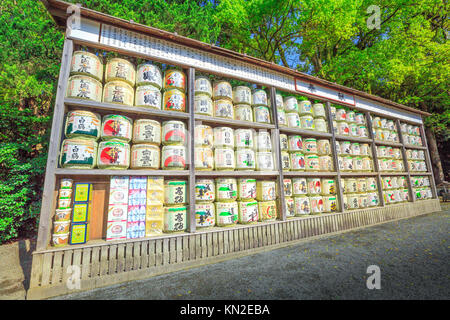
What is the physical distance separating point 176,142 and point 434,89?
15.7 m

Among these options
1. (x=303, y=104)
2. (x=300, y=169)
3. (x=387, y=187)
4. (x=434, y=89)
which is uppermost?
(x=434, y=89)

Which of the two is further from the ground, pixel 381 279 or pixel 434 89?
pixel 434 89

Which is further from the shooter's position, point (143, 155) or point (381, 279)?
point (143, 155)

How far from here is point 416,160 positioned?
9164 mm

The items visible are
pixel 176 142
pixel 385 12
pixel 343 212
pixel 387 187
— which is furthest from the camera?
pixel 385 12

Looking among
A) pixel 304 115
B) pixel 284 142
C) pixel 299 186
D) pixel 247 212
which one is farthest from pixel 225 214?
pixel 304 115

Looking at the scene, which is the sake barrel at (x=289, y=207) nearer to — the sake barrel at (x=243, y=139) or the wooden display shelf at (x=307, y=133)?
the sake barrel at (x=243, y=139)

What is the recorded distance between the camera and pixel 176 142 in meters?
4.05

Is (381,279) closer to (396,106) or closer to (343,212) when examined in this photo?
(343,212)

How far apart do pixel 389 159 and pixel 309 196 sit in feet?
17.0

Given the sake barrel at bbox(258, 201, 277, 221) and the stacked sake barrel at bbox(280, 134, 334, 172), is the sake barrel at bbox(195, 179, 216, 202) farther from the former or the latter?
the stacked sake barrel at bbox(280, 134, 334, 172)

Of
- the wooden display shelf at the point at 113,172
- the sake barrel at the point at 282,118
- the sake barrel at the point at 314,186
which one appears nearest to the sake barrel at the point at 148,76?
the wooden display shelf at the point at 113,172

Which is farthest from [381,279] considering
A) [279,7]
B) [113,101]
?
[279,7]

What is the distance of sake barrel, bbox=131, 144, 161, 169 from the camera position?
369 cm
